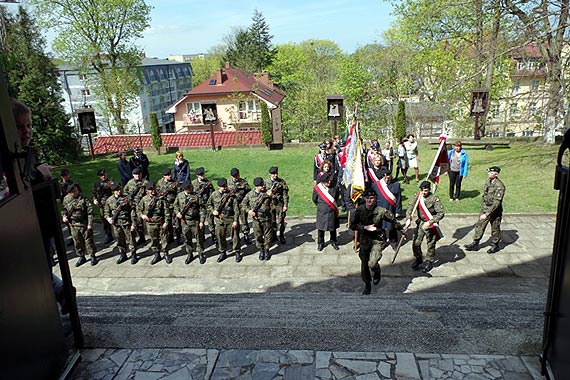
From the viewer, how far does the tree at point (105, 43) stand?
98.8 ft

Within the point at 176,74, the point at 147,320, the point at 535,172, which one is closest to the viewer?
the point at 147,320

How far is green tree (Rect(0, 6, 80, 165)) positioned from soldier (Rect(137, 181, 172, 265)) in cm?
1384

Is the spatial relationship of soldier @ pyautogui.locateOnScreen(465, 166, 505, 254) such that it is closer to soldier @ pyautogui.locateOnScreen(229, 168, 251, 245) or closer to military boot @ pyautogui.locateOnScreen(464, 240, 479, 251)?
military boot @ pyautogui.locateOnScreen(464, 240, 479, 251)

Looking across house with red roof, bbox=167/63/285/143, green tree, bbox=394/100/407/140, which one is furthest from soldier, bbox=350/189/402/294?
house with red roof, bbox=167/63/285/143

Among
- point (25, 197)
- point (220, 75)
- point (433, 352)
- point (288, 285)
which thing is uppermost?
point (220, 75)

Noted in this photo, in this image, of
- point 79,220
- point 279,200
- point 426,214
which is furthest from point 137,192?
point 426,214

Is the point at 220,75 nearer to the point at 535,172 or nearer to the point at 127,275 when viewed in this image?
the point at 535,172

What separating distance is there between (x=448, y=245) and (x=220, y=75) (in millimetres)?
34243

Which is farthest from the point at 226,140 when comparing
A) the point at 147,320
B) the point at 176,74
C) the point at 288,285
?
the point at 176,74

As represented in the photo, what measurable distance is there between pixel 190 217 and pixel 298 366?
21.0ft

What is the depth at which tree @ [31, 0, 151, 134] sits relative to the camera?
98.8 feet

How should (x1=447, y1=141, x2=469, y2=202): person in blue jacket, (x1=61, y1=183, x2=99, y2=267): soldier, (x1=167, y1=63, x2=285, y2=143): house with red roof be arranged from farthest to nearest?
(x1=167, y1=63, x2=285, y2=143): house with red roof
(x1=447, y1=141, x2=469, y2=202): person in blue jacket
(x1=61, y1=183, x2=99, y2=267): soldier

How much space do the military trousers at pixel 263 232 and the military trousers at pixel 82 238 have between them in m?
3.68

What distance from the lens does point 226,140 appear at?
85.4 ft
